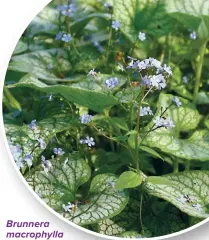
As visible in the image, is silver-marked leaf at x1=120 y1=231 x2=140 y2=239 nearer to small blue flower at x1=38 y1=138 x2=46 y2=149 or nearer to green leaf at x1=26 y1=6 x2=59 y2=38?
small blue flower at x1=38 y1=138 x2=46 y2=149

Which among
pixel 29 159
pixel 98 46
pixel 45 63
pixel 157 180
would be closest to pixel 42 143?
pixel 29 159

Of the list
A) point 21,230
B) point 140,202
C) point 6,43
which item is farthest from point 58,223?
point 6,43

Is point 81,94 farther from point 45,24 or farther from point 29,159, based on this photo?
point 45,24

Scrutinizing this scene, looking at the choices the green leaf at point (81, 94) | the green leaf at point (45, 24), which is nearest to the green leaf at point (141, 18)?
the green leaf at point (45, 24)

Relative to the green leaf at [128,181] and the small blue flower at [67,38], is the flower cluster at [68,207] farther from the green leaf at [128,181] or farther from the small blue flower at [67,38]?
the small blue flower at [67,38]

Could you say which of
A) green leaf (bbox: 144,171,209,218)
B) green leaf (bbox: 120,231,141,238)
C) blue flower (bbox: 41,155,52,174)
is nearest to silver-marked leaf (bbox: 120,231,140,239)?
green leaf (bbox: 120,231,141,238)
